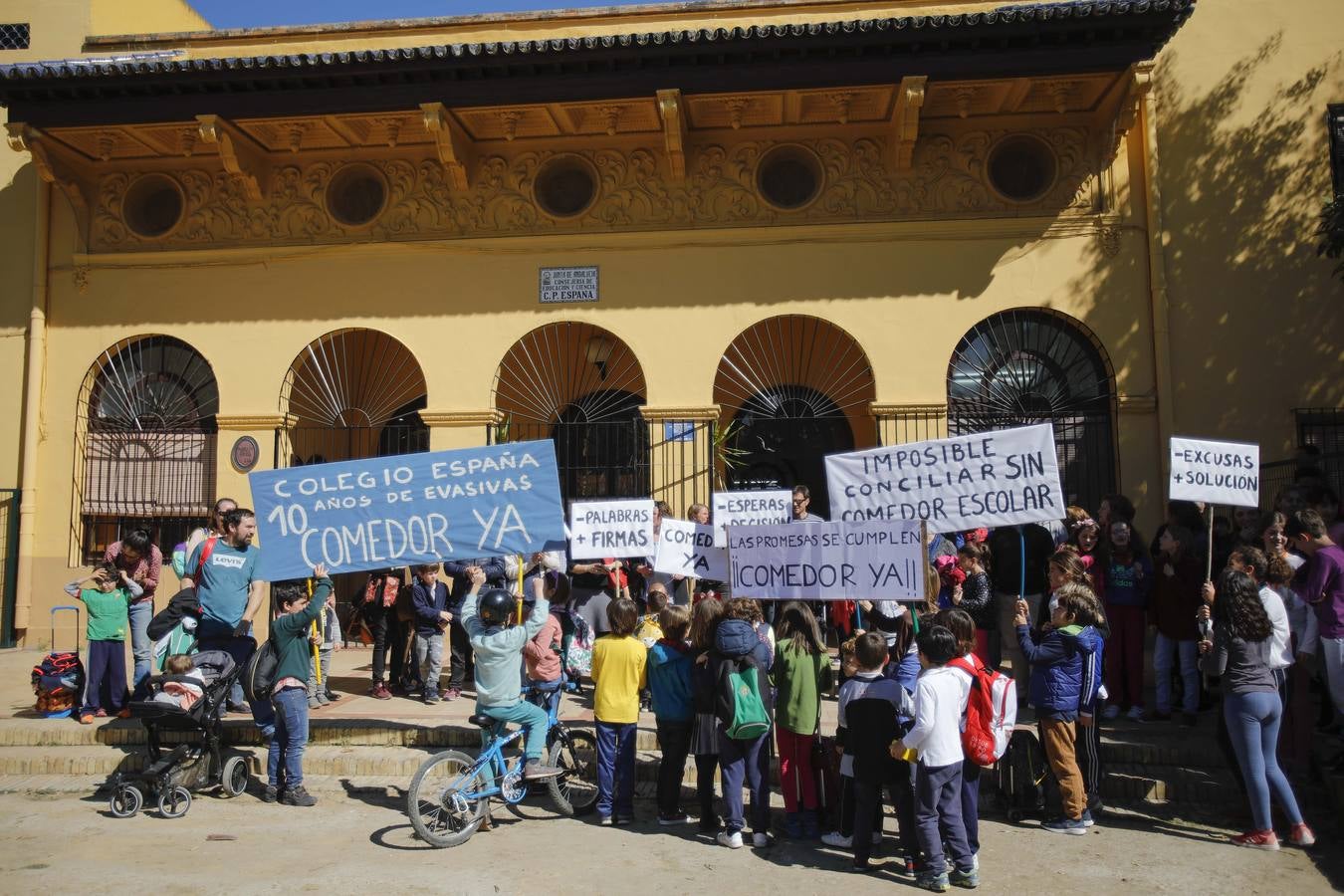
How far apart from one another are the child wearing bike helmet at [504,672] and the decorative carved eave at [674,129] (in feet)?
21.6

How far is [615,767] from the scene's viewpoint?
671cm

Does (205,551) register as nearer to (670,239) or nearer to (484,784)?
(484,784)

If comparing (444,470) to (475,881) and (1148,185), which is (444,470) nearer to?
(475,881)

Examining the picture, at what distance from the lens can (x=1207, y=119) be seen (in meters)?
11.8

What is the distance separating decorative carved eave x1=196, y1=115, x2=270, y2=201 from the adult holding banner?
5701 millimetres

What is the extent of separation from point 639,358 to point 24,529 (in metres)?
7.75

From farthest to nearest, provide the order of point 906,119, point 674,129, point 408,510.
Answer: point 674,129 < point 906,119 < point 408,510

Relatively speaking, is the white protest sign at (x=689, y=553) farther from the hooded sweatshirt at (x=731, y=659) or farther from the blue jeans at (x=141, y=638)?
the blue jeans at (x=141, y=638)

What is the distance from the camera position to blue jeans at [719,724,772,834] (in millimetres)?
6191

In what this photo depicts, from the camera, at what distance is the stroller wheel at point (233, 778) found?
23.3 ft

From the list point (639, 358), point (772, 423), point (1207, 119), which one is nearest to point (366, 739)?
point (639, 358)

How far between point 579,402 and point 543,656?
22.6ft

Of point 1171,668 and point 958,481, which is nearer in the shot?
point 958,481

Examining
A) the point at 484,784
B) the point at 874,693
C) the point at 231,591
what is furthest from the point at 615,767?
the point at 231,591
